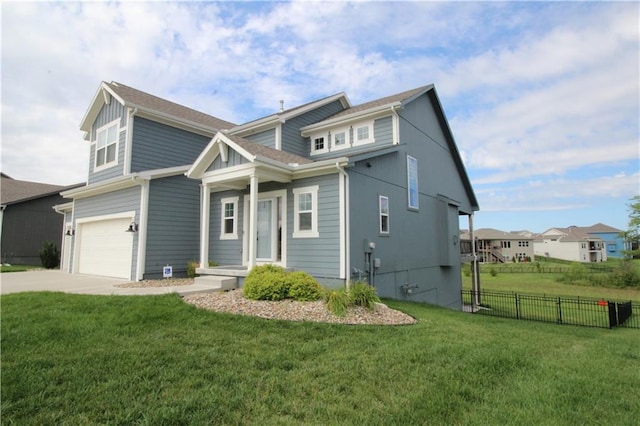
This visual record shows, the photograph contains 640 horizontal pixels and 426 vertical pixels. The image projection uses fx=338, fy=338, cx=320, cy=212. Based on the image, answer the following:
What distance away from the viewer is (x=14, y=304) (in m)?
6.57

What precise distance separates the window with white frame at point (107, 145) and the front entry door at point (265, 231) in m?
7.12

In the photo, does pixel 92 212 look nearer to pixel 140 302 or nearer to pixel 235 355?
pixel 140 302

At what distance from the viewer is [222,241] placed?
40.6 ft

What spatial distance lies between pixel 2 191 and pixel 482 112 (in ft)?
99.5

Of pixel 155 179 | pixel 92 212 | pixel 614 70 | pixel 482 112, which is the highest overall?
pixel 482 112

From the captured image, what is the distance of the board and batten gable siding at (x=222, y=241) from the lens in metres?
11.9

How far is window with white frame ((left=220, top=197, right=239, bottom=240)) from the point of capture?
Answer: 39.7 feet

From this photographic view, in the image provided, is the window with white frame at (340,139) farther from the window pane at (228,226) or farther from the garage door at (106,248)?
the garage door at (106,248)

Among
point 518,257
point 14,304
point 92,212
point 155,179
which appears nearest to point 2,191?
point 92,212

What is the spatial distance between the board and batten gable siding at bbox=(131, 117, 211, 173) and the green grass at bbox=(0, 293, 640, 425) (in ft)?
28.4

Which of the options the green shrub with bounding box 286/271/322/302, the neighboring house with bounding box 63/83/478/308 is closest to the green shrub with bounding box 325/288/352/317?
the green shrub with bounding box 286/271/322/302

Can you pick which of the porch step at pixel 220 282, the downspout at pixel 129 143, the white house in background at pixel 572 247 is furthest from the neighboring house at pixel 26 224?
the white house in background at pixel 572 247

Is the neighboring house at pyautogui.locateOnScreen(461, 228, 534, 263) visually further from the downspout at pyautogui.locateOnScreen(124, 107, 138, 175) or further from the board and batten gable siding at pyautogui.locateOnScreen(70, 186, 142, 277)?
the board and batten gable siding at pyautogui.locateOnScreen(70, 186, 142, 277)

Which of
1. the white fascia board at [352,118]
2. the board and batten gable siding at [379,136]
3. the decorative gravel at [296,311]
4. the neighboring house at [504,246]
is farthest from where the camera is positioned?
the neighboring house at [504,246]
